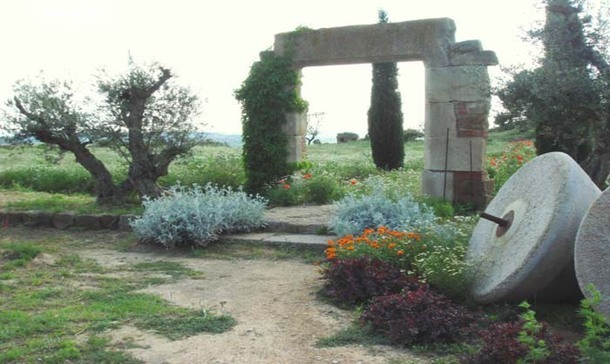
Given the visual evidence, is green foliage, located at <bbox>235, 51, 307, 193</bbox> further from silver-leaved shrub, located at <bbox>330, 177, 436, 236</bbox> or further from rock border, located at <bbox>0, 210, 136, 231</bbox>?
silver-leaved shrub, located at <bbox>330, 177, 436, 236</bbox>

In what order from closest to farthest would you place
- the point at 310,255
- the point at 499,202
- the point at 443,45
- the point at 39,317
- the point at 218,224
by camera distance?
1. the point at 39,317
2. the point at 499,202
3. the point at 310,255
4. the point at 218,224
5. the point at 443,45

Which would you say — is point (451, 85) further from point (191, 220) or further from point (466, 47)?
point (191, 220)

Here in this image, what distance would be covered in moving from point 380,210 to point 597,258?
3.46 meters

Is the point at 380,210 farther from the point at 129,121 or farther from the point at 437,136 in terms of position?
the point at 129,121

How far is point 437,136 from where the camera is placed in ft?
29.9

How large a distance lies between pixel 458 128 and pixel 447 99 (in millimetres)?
454

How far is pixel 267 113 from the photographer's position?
10281 mm

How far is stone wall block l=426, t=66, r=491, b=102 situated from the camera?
8836 mm

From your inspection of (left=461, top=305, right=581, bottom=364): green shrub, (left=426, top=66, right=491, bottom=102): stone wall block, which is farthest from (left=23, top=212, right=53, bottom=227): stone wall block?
(left=461, top=305, right=581, bottom=364): green shrub

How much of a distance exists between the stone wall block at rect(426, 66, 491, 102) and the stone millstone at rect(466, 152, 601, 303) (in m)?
3.84

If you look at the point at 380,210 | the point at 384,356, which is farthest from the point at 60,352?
the point at 380,210

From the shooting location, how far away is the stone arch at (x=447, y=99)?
8.87 m

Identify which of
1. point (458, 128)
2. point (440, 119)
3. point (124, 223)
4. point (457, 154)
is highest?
point (440, 119)

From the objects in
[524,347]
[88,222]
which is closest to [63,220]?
[88,222]
